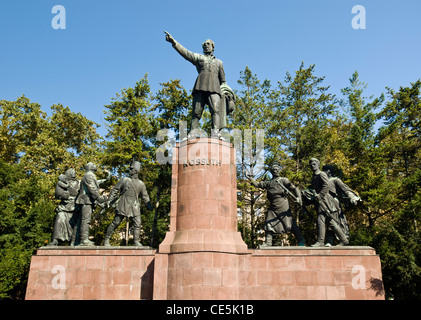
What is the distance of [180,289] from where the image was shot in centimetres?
913

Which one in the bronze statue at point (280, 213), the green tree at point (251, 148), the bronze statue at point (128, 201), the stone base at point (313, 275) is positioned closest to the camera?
the stone base at point (313, 275)

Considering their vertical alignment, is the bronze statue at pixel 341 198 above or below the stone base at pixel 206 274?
above

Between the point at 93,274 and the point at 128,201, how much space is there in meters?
2.40

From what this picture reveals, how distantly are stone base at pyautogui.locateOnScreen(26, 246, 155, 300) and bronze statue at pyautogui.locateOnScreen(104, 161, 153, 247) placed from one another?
0.84m

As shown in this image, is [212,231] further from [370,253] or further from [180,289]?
[370,253]

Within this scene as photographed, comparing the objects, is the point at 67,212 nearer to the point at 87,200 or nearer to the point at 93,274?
the point at 87,200

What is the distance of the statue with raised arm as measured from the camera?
39.1 feet

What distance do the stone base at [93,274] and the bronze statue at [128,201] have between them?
0.84 m

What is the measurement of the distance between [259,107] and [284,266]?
1860 cm

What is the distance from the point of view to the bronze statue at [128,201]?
11.3m

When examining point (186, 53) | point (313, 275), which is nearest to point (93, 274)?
point (313, 275)

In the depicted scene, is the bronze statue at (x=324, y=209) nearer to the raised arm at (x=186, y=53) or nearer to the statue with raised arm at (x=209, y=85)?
the statue with raised arm at (x=209, y=85)

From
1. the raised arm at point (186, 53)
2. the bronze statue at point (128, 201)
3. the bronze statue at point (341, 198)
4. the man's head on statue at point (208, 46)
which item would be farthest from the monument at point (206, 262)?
the man's head on statue at point (208, 46)

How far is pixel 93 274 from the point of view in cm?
1027
